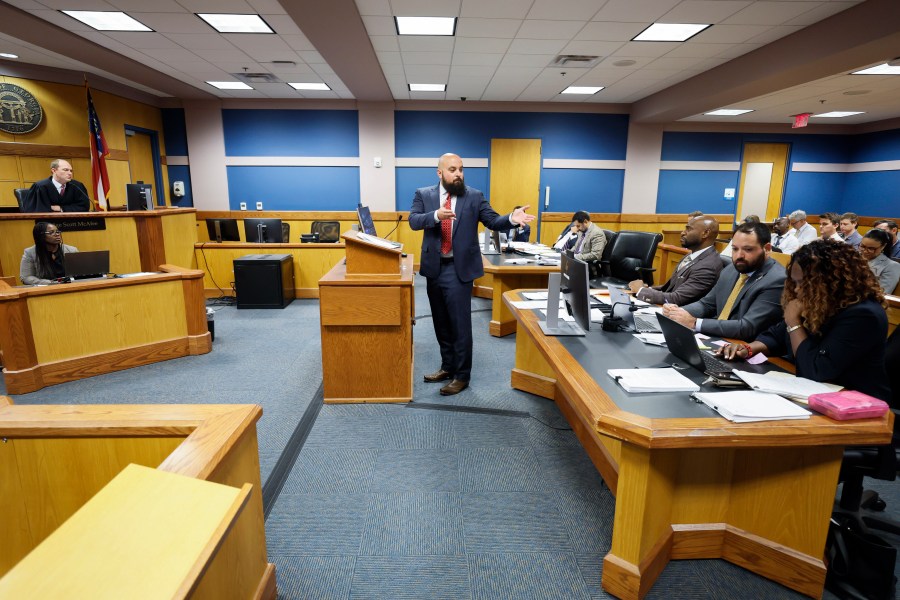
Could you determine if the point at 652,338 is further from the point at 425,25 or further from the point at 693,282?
the point at 425,25

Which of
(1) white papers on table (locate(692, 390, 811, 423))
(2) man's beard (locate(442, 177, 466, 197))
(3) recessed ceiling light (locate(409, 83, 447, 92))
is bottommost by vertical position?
(1) white papers on table (locate(692, 390, 811, 423))

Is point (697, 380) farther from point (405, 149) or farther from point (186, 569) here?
point (405, 149)

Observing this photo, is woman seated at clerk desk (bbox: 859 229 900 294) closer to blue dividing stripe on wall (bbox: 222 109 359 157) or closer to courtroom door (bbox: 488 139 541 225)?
courtroom door (bbox: 488 139 541 225)

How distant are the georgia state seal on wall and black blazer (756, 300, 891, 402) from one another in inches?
333

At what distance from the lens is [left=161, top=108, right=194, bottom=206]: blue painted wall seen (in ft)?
27.8

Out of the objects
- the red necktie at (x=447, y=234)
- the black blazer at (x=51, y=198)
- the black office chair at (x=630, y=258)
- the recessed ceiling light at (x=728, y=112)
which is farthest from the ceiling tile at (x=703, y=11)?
the black blazer at (x=51, y=198)

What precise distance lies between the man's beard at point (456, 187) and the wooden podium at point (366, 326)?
1.87 ft

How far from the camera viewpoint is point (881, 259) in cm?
450

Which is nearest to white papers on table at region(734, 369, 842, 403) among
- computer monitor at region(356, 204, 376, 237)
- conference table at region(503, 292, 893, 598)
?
conference table at region(503, 292, 893, 598)

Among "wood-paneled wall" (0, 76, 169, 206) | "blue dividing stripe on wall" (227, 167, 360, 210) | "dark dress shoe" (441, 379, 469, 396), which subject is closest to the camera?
"dark dress shoe" (441, 379, 469, 396)

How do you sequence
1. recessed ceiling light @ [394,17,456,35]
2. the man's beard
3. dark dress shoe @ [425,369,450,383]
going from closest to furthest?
the man's beard < dark dress shoe @ [425,369,450,383] < recessed ceiling light @ [394,17,456,35]

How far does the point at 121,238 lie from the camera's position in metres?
4.99

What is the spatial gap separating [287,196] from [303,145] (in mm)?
968

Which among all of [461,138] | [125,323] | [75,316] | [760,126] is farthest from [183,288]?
[760,126]
